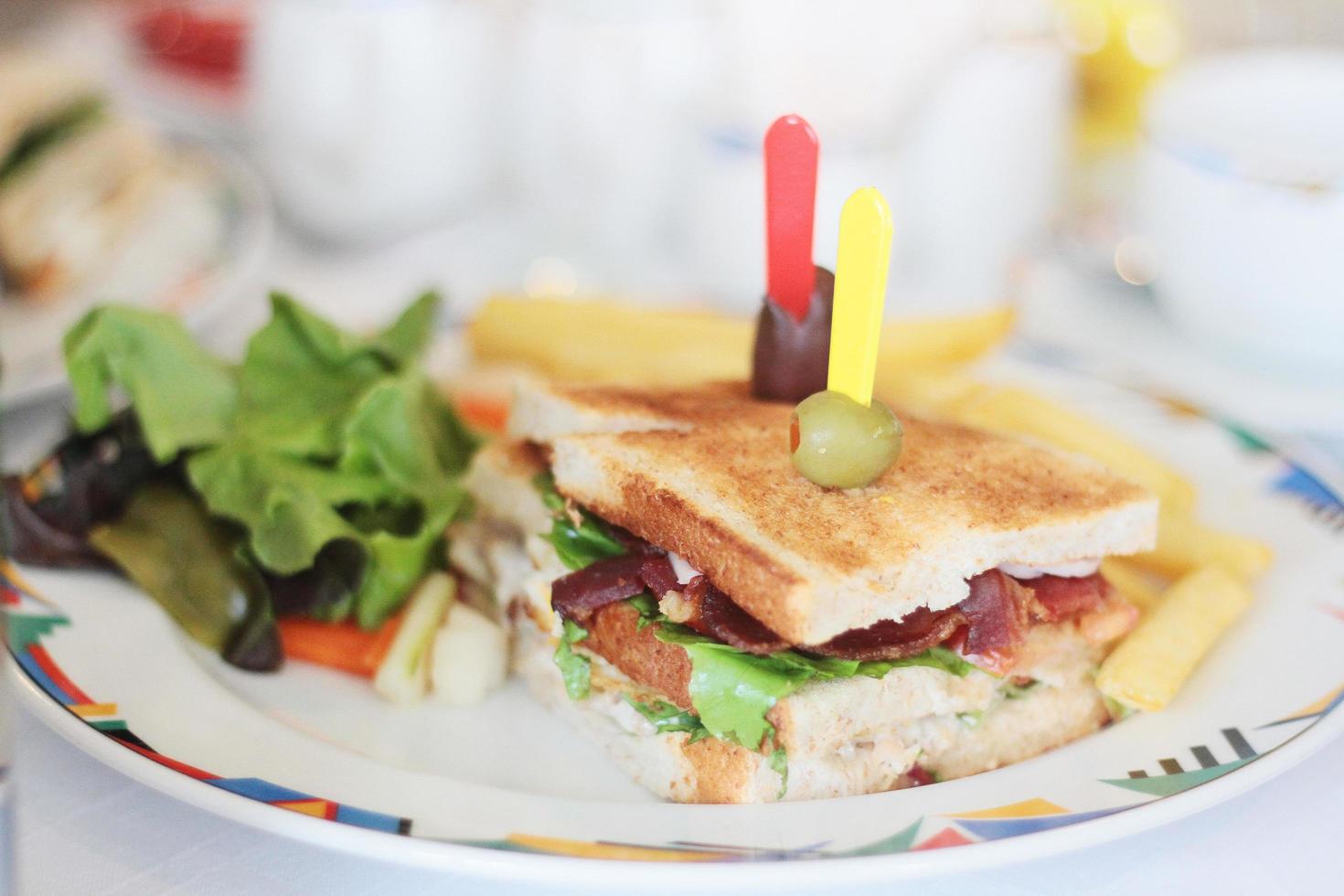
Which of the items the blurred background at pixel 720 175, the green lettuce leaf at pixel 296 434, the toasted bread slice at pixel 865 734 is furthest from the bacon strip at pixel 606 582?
the blurred background at pixel 720 175

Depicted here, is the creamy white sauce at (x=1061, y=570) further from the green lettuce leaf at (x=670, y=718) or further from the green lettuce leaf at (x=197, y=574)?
the green lettuce leaf at (x=197, y=574)

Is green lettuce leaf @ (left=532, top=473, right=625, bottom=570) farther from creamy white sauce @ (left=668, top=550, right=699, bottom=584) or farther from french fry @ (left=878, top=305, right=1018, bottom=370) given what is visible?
french fry @ (left=878, top=305, right=1018, bottom=370)

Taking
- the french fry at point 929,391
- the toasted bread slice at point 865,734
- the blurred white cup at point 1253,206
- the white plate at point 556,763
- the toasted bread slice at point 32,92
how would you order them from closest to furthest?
the white plate at point 556,763
the toasted bread slice at point 865,734
the french fry at point 929,391
the blurred white cup at point 1253,206
the toasted bread slice at point 32,92

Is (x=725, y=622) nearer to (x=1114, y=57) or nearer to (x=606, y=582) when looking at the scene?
(x=606, y=582)

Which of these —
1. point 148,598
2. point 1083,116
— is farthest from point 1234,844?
point 1083,116

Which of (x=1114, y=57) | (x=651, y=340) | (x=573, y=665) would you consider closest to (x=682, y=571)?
(x=573, y=665)

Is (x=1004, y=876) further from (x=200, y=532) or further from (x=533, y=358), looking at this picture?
(x=533, y=358)

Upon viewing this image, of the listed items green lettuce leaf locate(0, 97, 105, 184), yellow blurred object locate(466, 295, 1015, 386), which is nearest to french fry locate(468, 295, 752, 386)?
yellow blurred object locate(466, 295, 1015, 386)
